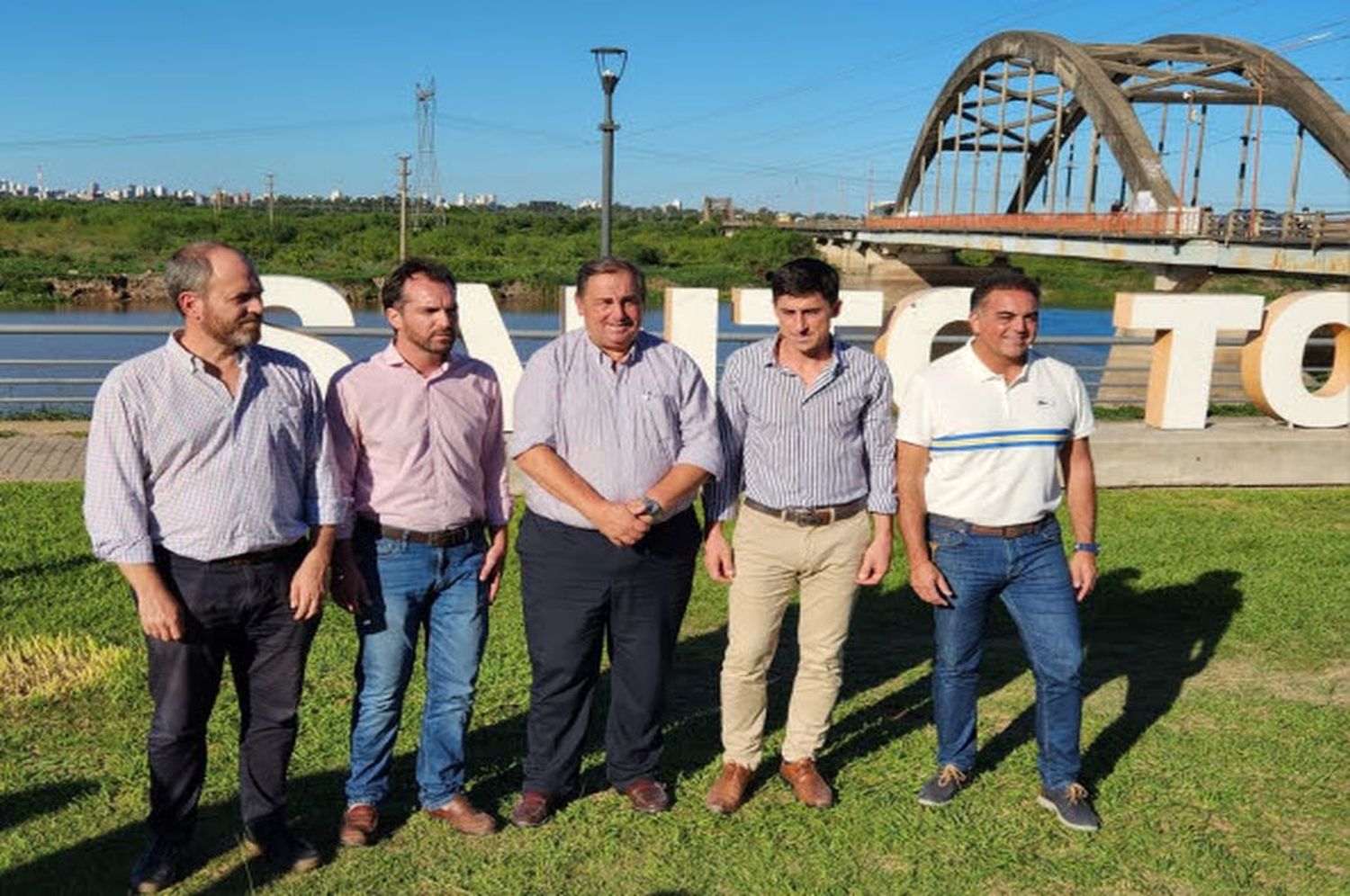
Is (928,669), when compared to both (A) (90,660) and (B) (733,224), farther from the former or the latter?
(B) (733,224)

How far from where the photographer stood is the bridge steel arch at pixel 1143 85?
102 feet

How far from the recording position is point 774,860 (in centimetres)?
317

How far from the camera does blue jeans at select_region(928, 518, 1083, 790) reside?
10.9ft

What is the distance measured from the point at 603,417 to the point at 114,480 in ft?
3.94

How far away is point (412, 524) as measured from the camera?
3.05 meters

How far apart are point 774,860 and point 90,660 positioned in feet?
9.29

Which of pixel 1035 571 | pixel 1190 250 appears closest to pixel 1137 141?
pixel 1190 250

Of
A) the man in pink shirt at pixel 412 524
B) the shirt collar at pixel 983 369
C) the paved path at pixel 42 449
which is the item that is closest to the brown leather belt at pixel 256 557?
the man in pink shirt at pixel 412 524


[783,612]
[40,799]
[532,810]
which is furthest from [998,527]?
[40,799]

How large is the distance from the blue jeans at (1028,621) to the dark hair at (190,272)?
82.4 inches

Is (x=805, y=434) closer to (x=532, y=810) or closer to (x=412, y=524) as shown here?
(x=412, y=524)

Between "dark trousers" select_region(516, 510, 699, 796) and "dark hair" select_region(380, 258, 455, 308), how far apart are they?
2.33 feet

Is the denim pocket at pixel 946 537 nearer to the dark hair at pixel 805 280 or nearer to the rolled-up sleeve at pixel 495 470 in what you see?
the dark hair at pixel 805 280

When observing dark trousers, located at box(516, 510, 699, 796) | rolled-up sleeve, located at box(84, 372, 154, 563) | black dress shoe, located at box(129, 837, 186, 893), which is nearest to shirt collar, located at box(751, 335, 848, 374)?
dark trousers, located at box(516, 510, 699, 796)
